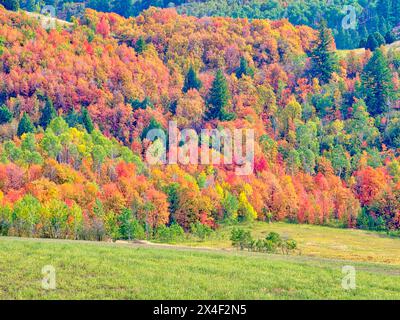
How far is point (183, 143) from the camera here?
16388 cm

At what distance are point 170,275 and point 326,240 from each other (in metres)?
71.9

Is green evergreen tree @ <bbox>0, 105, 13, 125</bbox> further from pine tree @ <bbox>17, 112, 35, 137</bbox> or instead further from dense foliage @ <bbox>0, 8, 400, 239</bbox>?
pine tree @ <bbox>17, 112, 35, 137</bbox>

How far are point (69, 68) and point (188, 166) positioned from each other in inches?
2399

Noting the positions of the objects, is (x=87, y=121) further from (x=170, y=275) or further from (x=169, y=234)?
(x=170, y=275)

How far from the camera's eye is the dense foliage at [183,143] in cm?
11438

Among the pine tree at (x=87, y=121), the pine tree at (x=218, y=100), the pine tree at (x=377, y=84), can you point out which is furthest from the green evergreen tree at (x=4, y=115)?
the pine tree at (x=377, y=84)

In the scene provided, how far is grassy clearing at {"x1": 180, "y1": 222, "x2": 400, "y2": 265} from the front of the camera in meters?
92.9

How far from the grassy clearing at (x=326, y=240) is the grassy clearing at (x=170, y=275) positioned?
45.4 m

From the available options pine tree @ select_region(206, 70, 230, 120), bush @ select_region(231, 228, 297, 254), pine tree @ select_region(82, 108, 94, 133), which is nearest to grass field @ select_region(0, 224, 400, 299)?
bush @ select_region(231, 228, 297, 254)

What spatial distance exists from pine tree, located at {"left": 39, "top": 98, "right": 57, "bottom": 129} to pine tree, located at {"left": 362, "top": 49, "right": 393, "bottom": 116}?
8338 centimetres

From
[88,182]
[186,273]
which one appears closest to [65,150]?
[88,182]

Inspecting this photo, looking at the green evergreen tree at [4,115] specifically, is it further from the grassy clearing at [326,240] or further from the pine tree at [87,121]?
the grassy clearing at [326,240]
